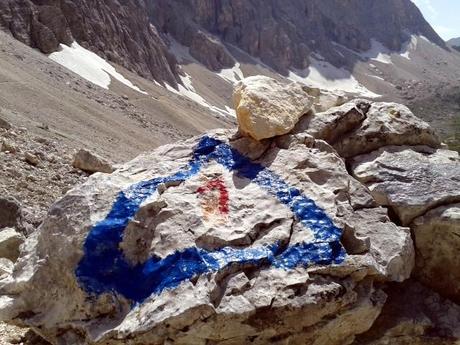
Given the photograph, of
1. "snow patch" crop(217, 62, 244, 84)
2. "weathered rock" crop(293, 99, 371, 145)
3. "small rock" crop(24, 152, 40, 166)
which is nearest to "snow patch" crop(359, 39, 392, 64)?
"snow patch" crop(217, 62, 244, 84)

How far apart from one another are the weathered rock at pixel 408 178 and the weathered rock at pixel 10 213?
6.56 metres

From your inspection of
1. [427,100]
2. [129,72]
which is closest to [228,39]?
[427,100]

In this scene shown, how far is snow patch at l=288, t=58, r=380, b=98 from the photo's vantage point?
5497 inches

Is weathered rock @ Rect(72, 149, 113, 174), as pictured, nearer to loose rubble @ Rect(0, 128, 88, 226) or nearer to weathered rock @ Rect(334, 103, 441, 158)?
loose rubble @ Rect(0, 128, 88, 226)

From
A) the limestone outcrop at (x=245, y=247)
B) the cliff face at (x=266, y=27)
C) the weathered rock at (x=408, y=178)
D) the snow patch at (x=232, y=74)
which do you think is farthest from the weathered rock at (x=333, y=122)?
the cliff face at (x=266, y=27)

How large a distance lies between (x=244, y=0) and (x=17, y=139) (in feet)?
416

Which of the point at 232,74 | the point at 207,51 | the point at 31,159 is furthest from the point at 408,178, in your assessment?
the point at 207,51

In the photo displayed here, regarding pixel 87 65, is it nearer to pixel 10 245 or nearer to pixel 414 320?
pixel 10 245

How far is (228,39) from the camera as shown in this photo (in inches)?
5246

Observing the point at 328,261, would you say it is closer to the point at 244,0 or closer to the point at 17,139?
the point at 17,139

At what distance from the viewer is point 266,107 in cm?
908

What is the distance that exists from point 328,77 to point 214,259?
5646 inches

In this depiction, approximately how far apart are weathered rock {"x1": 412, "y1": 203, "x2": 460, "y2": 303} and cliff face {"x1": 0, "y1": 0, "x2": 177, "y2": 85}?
54.0 meters

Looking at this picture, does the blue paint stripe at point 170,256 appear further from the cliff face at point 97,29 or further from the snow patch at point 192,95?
the snow patch at point 192,95
